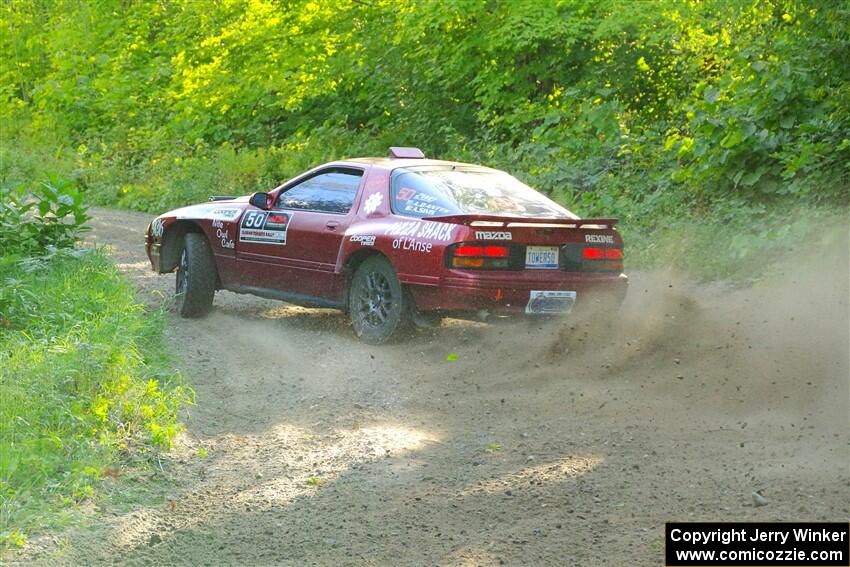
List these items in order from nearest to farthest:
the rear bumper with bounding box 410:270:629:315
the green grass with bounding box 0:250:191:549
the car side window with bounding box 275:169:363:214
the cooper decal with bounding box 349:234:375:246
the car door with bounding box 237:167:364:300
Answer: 1. the green grass with bounding box 0:250:191:549
2. the rear bumper with bounding box 410:270:629:315
3. the cooper decal with bounding box 349:234:375:246
4. the car door with bounding box 237:167:364:300
5. the car side window with bounding box 275:169:363:214

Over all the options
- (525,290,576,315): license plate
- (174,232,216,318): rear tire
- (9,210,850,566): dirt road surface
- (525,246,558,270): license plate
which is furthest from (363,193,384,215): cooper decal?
(174,232,216,318): rear tire

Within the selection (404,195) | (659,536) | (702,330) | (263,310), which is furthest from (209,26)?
(659,536)

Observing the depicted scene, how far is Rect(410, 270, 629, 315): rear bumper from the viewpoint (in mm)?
8984

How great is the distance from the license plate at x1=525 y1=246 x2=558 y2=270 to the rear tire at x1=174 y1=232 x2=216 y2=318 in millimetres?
3378

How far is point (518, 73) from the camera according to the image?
1920 centimetres

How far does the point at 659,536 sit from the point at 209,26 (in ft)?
71.7

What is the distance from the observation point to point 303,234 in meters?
10.3

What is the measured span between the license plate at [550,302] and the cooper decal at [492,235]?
18.8 inches

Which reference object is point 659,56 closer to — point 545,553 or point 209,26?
point 209,26

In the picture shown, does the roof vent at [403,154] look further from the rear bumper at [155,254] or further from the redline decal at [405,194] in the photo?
the rear bumper at [155,254]

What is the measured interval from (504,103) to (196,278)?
30.8 feet

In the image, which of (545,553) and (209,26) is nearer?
(545,553)

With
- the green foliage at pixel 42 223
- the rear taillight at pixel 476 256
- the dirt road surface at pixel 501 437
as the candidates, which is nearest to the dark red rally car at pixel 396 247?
the rear taillight at pixel 476 256

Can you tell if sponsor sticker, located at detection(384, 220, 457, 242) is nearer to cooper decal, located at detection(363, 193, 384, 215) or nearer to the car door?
cooper decal, located at detection(363, 193, 384, 215)
